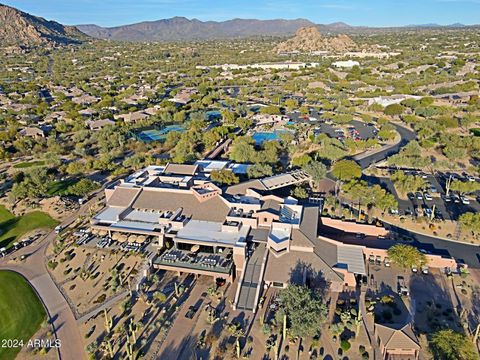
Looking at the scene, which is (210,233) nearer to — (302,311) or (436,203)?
(302,311)

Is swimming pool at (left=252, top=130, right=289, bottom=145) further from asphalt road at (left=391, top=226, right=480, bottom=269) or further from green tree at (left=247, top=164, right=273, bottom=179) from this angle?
asphalt road at (left=391, top=226, right=480, bottom=269)

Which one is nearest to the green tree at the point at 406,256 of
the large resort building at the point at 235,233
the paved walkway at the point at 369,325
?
the large resort building at the point at 235,233

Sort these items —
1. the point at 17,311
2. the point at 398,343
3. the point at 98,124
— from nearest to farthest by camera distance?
the point at 398,343 < the point at 17,311 < the point at 98,124

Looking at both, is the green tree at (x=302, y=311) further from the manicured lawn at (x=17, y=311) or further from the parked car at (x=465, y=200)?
the parked car at (x=465, y=200)

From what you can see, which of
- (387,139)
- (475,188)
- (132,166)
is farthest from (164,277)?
(387,139)

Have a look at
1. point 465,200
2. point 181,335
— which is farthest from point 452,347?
point 465,200

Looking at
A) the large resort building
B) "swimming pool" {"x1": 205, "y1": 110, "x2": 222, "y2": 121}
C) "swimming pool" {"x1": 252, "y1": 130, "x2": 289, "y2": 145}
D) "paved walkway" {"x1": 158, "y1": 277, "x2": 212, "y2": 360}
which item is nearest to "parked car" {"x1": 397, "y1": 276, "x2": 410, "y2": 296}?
the large resort building
